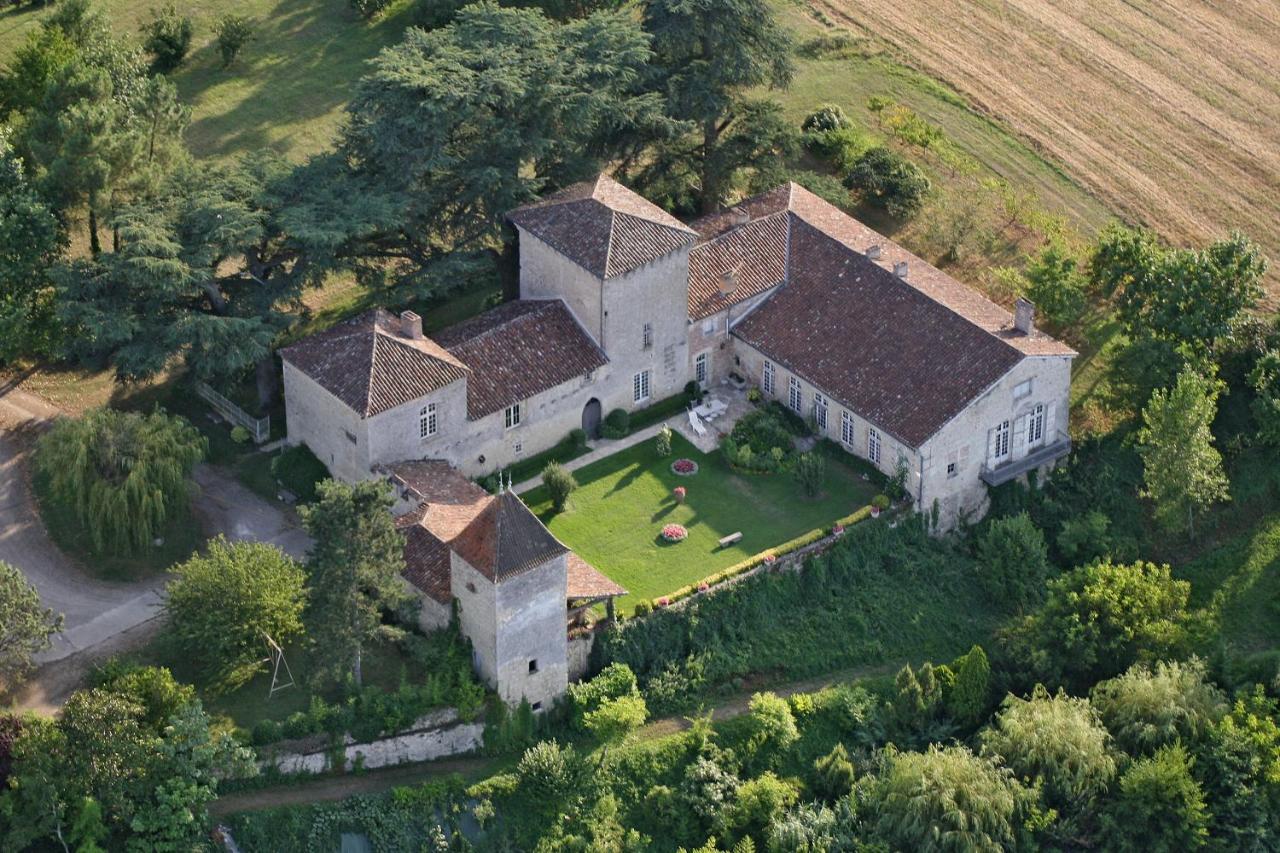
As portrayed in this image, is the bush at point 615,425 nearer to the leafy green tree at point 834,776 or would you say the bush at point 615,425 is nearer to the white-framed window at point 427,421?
the white-framed window at point 427,421

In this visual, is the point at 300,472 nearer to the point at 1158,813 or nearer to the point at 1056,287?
the point at 1056,287

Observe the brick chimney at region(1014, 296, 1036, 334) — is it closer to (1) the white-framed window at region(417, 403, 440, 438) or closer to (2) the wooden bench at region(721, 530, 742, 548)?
(2) the wooden bench at region(721, 530, 742, 548)

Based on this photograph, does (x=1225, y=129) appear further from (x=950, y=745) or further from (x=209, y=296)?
(x=209, y=296)

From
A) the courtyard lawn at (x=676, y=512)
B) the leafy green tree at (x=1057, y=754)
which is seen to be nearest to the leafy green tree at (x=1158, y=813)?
the leafy green tree at (x=1057, y=754)

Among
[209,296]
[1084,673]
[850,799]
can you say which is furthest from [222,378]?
[1084,673]

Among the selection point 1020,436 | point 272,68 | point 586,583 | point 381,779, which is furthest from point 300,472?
point 272,68
